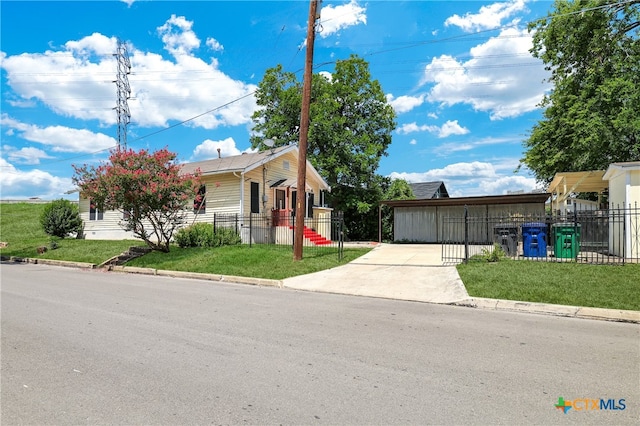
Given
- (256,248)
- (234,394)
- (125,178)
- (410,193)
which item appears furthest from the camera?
(410,193)

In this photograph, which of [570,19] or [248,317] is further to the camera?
[570,19]

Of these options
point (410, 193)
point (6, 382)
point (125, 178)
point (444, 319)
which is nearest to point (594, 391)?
point (444, 319)

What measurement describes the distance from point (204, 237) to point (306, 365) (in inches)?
544

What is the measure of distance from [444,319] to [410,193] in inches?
1148

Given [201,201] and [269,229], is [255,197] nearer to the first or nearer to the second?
[269,229]

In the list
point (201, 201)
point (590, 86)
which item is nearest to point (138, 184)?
point (201, 201)

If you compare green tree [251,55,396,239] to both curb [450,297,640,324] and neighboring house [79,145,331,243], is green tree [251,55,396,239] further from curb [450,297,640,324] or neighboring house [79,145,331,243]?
curb [450,297,640,324]

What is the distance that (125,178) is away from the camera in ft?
48.4

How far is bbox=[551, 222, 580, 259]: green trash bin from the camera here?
12.1 meters

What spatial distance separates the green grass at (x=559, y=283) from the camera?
25.4 ft

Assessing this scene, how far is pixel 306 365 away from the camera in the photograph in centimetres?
438

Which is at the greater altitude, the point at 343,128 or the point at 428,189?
the point at 343,128

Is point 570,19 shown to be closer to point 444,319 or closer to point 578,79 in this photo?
point 578,79

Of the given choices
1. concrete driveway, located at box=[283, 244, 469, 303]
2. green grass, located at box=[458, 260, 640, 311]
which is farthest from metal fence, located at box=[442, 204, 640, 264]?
concrete driveway, located at box=[283, 244, 469, 303]
